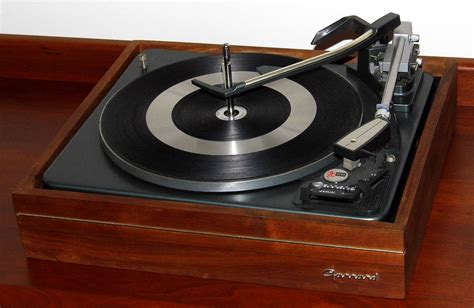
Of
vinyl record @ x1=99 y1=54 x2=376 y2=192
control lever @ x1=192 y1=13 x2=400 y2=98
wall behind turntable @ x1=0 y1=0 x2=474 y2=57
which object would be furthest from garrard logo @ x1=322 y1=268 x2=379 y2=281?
wall behind turntable @ x1=0 y1=0 x2=474 y2=57

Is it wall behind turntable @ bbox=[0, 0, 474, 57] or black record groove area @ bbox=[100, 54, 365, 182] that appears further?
wall behind turntable @ bbox=[0, 0, 474, 57]

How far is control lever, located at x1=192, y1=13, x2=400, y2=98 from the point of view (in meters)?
1.45

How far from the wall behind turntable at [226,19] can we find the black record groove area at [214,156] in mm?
243

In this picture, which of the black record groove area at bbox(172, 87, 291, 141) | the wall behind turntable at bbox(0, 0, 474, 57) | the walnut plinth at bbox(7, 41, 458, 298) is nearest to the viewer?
the walnut plinth at bbox(7, 41, 458, 298)

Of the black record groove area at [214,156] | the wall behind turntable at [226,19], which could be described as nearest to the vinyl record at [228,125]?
the black record groove area at [214,156]

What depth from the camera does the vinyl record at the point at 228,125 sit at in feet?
4.49

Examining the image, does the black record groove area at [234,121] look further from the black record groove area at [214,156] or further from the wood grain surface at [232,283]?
the wood grain surface at [232,283]

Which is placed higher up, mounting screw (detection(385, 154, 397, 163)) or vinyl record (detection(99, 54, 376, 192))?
vinyl record (detection(99, 54, 376, 192))

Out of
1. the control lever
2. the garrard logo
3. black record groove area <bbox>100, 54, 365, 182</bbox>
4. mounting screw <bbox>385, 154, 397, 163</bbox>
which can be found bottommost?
the garrard logo

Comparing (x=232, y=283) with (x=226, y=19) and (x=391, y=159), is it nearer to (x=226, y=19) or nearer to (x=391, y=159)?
(x=391, y=159)

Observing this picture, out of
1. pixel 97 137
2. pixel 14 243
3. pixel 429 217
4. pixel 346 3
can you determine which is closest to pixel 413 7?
pixel 346 3

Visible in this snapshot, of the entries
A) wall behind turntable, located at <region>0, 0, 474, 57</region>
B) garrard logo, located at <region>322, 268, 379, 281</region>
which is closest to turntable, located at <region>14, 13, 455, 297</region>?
garrard logo, located at <region>322, 268, 379, 281</region>

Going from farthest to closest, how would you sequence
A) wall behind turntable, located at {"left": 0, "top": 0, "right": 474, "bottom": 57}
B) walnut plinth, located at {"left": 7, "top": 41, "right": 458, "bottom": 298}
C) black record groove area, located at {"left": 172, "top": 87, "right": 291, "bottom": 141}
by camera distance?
1. wall behind turntable, located at {"left": 0, "top": 0, "right": 474, "bottom": 57}
2. black record groove area, located at {"left": 172, "top": 87, "right": 291, "bottom": 141}
3. walnut plinth, located at {"left": 7, "top": 41, "right": 458, "bottom": 298}

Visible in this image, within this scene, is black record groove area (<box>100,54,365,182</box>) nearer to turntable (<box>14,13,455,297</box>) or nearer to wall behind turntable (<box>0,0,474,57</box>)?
turntable (<box>14,13,455,297</box>)
